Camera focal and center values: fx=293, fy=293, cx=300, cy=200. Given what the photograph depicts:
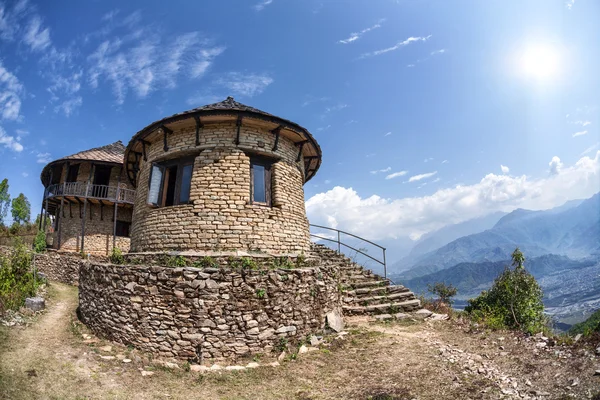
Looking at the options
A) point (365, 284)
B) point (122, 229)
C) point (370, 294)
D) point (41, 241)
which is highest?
point (122, 229)

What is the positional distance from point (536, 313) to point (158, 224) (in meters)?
13.0

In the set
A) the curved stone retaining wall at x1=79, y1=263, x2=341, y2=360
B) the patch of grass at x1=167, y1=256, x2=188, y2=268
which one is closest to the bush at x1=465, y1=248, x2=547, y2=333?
the curved stone retaining wall at x1=79, y1=263, x2=341, y2=360

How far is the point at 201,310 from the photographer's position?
21.0 feet

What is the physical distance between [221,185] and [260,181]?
3.93 ft

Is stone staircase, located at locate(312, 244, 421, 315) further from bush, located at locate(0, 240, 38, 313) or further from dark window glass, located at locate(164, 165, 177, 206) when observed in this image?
bush, located at locate(0, 240, 38, 313)

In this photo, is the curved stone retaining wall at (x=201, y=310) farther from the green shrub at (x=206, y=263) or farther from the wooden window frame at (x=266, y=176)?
the wooden window frame at (x=266, y=176)

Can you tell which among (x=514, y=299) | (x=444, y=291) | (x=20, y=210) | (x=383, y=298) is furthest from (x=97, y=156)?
(x=20, y=210)

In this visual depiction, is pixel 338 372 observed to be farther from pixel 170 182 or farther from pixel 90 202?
pixel 90 202

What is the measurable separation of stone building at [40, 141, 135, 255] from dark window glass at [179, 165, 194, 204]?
1264 centimetres

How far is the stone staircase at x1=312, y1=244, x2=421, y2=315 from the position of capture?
31.7 ft

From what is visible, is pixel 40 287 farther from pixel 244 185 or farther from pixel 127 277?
pixel 244 185

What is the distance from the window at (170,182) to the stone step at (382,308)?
6.21 m

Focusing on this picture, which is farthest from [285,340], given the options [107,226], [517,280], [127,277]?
[107,226]

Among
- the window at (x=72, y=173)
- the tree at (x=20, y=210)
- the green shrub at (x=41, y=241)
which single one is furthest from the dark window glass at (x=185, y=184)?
the tree at (x=20, y=210)
